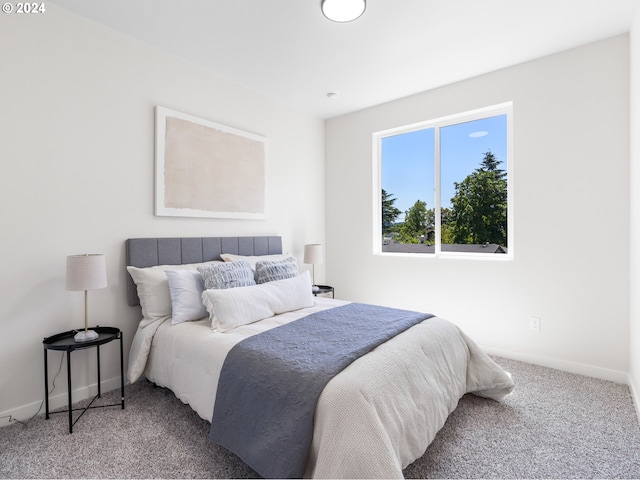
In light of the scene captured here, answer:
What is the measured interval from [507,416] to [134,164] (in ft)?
10.4

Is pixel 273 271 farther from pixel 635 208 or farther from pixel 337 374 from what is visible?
pixel 635 208

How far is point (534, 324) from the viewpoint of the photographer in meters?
2.85

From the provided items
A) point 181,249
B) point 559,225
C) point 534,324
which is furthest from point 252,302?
point 559,225

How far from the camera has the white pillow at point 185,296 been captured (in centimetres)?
222

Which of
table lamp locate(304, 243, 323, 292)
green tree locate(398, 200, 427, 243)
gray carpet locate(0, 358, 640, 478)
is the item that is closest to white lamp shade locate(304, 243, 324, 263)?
table lamp locate(304, 243, 323, 292)

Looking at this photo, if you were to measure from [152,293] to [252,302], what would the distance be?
750 mm

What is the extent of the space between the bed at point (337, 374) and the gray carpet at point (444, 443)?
16cm

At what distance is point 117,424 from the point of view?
1964mm

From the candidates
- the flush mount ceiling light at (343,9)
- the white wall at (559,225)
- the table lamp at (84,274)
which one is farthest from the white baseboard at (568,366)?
the table lamp at (84,274)

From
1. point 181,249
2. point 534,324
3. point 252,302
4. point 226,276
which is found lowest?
point 534,324

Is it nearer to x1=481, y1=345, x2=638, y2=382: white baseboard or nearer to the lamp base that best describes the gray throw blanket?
the lamp base

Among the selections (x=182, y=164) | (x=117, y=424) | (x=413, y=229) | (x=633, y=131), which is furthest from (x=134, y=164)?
(x=633, y=131)

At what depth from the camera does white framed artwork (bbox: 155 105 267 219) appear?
2.65m

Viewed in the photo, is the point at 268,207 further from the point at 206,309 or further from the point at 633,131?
the point at 633,131
